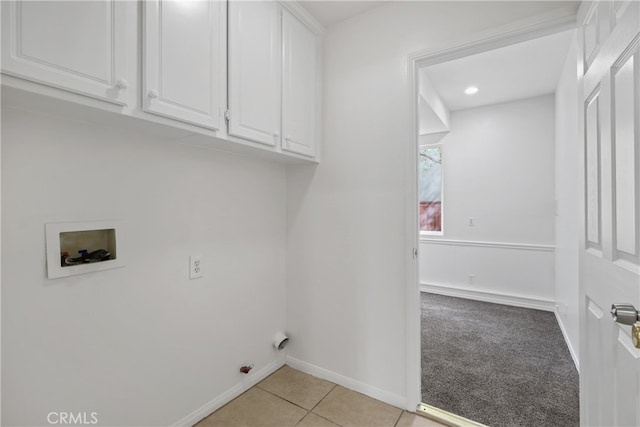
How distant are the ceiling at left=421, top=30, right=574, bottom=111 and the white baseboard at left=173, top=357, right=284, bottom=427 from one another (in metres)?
3.00

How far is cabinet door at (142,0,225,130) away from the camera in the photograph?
3.75 feet

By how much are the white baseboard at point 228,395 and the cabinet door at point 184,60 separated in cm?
158

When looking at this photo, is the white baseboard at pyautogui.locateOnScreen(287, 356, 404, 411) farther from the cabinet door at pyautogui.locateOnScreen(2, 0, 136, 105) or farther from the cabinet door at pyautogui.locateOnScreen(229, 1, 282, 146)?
the cabinet door at pyautogui.locateOnScreen(2, 0, 136, 105)

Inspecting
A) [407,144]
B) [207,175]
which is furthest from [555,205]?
[207,175]

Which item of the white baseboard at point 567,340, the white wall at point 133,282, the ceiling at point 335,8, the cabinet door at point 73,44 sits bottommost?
the white baseboard at point 567,340

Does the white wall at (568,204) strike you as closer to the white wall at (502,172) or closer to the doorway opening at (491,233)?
the doorway opening at (491,233)

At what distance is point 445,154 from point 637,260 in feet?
12.6

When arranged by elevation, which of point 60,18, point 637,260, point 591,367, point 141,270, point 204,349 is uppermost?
point 60,18

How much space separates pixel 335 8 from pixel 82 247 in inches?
76.8

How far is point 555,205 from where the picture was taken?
11.1ft

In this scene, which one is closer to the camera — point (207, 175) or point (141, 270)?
point (141, 270)

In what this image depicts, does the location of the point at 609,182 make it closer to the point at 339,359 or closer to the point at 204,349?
the point at 339,359

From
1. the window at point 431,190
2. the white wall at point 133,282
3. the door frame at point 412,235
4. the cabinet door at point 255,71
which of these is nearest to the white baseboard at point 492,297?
the window at point 431,190

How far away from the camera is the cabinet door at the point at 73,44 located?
0.84 m
